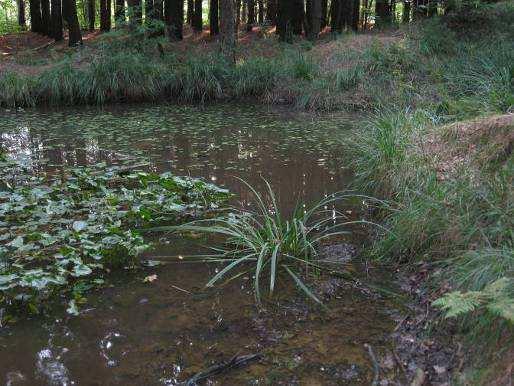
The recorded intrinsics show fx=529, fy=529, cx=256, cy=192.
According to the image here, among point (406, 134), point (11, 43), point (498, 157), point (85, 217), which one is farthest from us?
point (11, 43)

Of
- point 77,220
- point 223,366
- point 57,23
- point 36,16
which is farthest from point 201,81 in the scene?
point 36,16

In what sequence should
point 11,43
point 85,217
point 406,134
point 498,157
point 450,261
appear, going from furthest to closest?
point 11,43
point 406,134
point 85,217
point 498,157
point 450,261

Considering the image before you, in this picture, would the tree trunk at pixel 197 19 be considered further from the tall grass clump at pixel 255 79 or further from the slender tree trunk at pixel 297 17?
the tall grass clump at pixel 255 79

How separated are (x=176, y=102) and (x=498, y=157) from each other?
32.7 feet

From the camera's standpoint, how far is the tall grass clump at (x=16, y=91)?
1187 centimetres

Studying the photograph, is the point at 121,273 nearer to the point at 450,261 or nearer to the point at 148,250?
the point at 148,250

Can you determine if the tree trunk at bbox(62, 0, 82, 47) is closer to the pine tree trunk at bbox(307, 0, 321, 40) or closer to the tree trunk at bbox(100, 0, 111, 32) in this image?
the tree trunk at bbox(100, 0, 111, 32)

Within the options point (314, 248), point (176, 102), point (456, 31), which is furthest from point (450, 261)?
point (456, 31)

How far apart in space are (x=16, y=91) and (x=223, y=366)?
36.6 feet

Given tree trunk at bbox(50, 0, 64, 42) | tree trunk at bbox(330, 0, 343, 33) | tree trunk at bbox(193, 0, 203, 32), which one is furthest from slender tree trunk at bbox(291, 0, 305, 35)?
tree trunk at bbox(50, 0, 64, 42)

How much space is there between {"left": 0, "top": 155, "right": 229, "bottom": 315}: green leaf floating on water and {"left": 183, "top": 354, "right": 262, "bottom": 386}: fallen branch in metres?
0.99

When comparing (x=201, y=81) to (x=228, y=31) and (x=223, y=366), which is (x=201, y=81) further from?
(x=223, y=366)

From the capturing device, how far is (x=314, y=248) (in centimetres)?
397

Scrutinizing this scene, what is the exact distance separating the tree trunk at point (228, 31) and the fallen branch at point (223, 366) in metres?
11.4
